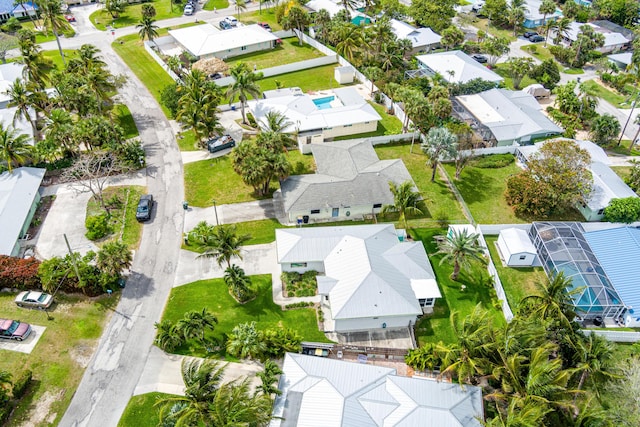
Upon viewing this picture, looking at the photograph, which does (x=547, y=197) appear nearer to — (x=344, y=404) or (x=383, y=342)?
(x=383, y=342)

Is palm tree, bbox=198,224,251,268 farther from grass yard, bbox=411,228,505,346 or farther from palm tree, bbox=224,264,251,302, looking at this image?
grass yard, bbox=411,228,505,346

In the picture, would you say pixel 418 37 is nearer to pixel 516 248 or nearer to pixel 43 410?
pixel 516 248

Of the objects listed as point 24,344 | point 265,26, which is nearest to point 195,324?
point 24,344

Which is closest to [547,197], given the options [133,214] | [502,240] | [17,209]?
[502,240]

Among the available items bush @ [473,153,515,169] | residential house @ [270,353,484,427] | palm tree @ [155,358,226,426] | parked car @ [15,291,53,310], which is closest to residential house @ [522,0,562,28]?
bush @ [473,153,515,169]

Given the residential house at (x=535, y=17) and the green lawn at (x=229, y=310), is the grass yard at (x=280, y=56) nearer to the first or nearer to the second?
the residential house at (x=535, y=17)

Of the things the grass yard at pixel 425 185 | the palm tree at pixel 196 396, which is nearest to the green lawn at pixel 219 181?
the grass yard at pixel 425 185
